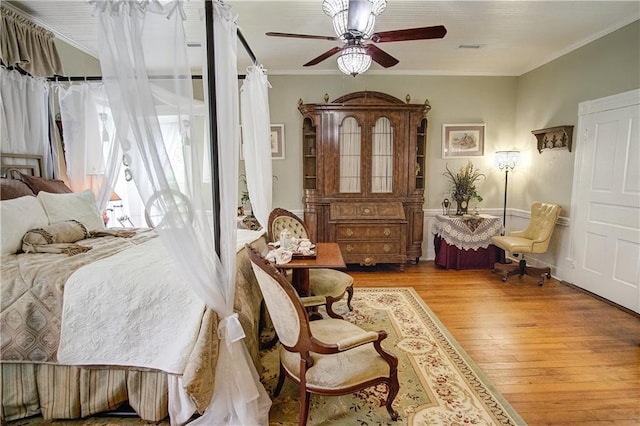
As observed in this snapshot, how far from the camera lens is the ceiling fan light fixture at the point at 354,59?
2379 mm

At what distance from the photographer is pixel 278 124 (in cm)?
507

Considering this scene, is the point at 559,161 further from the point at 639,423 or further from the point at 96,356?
the point at 96,356

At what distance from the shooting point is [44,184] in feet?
9.55

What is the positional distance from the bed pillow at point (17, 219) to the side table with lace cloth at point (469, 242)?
451 cm

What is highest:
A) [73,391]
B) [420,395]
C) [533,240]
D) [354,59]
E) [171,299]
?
[354,59]

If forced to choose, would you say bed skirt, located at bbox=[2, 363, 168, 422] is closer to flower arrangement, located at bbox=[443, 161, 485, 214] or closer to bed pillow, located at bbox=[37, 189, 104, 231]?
bed pillow, located at bbox=[37, 189, 104, 231]

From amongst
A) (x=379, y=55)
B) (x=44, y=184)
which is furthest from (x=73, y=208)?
(x=379, y=55)

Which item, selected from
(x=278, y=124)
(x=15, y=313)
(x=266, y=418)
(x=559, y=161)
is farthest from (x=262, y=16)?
(x=559, y=161)

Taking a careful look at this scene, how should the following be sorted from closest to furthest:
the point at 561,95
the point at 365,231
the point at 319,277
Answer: the point at 319,277, the point at 561,95, the point at 365,231

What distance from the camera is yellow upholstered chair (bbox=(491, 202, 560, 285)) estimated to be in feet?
13.8

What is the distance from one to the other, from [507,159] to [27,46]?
18.6 feet

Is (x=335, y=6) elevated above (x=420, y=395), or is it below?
above

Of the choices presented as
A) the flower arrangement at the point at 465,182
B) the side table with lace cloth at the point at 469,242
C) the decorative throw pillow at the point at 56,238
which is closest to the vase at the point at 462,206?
the flower arrangement at the point at 465,182

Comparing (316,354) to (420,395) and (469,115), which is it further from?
(469,115)
